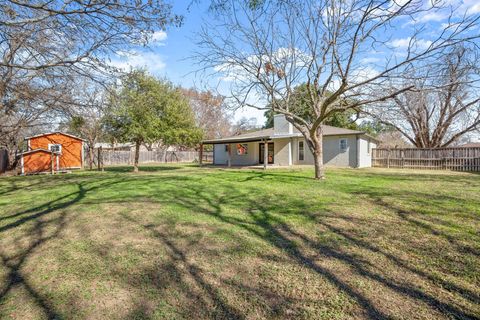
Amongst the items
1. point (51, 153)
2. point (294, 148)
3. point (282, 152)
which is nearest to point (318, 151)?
point (294, 148)

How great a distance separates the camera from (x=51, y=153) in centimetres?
1552

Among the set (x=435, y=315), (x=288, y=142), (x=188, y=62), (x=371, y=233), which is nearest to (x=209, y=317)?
(x=435, y=315)

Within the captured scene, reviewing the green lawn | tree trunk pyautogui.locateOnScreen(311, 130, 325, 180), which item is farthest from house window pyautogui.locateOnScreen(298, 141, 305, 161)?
the green lawn

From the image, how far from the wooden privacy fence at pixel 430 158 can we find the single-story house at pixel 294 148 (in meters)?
0.97

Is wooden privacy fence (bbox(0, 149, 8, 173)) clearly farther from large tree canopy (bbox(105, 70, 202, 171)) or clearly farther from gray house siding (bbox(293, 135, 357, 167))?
→ gray house siding (bbox(293, 135, 357, 167))

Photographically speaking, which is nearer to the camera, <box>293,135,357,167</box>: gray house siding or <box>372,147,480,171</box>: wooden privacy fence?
<box>372,147,480,171</box>: wooden privacy fence

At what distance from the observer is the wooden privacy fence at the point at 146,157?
91.0 ft

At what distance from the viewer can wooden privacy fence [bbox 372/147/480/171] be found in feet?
56.6

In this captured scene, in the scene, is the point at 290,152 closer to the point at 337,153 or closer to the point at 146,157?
the point at 337,153

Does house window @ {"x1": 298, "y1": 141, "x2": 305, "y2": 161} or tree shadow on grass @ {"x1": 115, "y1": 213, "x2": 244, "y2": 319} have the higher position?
house window @ {"x1": 298, "y1": 141, "x2": 305, "y2": 161}

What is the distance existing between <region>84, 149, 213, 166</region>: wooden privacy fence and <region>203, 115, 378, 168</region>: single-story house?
30.8ft

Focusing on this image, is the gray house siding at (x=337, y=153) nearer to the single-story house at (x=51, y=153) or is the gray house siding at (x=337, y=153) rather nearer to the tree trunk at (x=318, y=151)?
the tree trunk at (x=318, y=151)

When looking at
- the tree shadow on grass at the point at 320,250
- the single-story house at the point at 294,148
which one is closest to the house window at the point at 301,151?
the single-story house at the point at 294,148

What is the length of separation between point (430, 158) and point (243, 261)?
64.8ft
